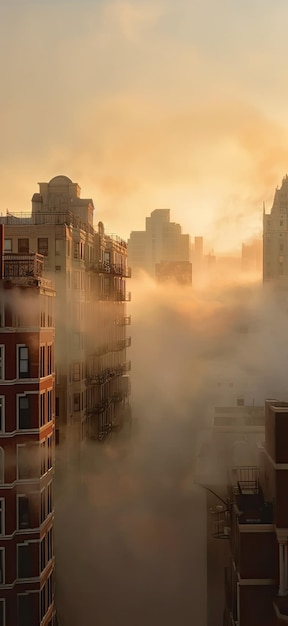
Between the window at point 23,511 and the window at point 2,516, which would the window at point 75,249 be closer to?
the window at point 23,511

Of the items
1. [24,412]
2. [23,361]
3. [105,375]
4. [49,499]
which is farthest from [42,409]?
[105,375]

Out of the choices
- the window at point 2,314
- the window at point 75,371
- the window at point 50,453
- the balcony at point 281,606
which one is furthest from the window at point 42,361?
the window at point 75,371

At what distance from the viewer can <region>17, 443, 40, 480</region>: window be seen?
19.8m

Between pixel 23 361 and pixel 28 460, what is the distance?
2711mm

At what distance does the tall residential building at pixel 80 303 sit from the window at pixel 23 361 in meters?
8.58

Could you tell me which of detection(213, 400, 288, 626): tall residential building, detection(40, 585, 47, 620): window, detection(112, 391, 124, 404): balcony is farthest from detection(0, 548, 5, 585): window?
detection(112, 391, 124, 404): balcony

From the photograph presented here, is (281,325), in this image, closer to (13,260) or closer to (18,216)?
(18,216)

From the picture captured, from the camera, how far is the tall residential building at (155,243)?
5049 inches

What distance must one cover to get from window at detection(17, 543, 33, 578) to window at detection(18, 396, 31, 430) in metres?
3.29

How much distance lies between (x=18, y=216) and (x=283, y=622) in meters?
20.7

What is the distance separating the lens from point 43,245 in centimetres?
2845

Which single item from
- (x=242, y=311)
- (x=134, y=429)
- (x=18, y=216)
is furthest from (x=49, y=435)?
(x=242, y=311)

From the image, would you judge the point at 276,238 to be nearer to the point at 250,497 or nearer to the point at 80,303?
the point at 80,303

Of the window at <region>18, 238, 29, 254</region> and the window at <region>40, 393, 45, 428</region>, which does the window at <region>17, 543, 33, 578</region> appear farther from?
the window at <region>18, 238, 29, 254</region>
